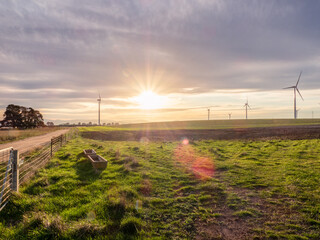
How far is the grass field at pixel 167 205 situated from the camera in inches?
233

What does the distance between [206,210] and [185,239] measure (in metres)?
2.04

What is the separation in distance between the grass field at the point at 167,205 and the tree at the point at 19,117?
7373 cm

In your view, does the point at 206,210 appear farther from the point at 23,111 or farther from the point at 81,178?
the point at 23,111

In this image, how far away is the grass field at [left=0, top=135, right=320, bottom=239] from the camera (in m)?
5.93

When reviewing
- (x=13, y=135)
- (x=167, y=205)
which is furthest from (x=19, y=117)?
(x=167, y=205)

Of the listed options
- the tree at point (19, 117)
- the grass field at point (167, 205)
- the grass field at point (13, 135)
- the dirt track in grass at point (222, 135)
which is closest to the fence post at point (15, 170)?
the grass field at point (167, 205)

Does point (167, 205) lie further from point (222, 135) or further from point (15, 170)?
point (222, 135)

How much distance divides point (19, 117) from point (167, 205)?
81.9m

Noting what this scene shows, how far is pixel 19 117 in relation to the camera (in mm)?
72375

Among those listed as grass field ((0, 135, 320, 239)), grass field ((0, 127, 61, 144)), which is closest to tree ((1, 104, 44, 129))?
grass field ((0, 127, 61, 144))

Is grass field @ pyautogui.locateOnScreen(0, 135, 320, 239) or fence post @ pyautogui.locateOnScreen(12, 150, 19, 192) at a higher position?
fence post @ pyautogui.locateOnScreen(12, 150, 19, 192)

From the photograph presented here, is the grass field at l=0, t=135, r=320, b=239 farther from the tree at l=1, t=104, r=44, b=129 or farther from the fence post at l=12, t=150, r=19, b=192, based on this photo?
the tree at l=1, t=104, r=44, b=129

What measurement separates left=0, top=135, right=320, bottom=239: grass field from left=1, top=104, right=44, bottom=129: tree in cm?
7373

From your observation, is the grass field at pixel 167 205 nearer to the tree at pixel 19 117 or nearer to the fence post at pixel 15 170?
the fence post at pixel 15 170
